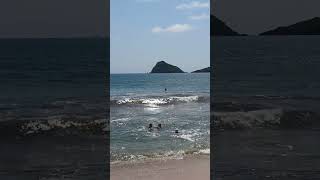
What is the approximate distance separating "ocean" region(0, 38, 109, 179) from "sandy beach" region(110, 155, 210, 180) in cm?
38

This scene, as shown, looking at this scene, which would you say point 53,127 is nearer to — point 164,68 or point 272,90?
point 272,90

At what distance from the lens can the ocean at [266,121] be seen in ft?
15.1

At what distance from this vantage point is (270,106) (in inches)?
389

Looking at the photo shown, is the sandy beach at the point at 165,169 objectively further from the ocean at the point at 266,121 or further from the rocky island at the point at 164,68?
the rocky island at the point at 164,68

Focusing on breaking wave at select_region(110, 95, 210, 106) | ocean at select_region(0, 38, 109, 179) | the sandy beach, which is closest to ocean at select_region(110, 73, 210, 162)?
breaking wave at select_region(110, 95, 210, 106)

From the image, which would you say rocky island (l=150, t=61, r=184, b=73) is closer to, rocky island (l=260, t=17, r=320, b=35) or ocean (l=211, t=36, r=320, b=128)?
ocean (l=211, t=36, r=320, b=128)

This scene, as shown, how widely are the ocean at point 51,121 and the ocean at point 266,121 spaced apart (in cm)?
142

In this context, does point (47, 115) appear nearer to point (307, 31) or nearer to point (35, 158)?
point (35, 158)

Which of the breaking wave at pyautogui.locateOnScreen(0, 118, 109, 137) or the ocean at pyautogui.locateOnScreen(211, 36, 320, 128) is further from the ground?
the ocean at pyautogui.locateOnScreen(211, 36, 320, 128)

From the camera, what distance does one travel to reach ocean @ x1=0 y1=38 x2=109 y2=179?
Answer: 16.5ft

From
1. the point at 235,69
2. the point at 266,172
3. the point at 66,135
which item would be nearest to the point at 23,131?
the point at 66,135

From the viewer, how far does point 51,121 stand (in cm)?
938

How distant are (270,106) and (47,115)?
4.34 m

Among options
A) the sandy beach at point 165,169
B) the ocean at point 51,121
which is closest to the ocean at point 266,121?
the sandy beach at point 165,169
